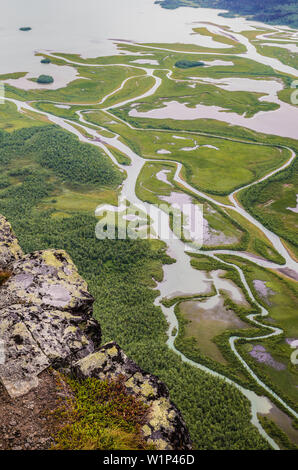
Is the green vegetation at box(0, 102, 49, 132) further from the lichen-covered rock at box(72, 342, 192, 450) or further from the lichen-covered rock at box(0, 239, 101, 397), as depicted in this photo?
the lichen-covered rock at box(72, 342, 192, 450)

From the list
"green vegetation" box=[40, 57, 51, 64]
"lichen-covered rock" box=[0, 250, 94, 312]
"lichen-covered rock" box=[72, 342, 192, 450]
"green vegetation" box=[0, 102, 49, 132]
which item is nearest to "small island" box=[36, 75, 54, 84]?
"green vegetation" box=[40, 57, 51, 64]

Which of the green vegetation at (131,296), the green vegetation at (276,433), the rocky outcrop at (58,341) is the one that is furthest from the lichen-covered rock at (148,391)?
the green vegetation at (276,433)

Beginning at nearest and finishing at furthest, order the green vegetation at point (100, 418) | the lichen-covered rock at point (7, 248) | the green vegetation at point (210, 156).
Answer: the green vegetation at point (100, 418)
the lichen-covered rock at point (7, 248)
the green vegetation at point (210, 156)

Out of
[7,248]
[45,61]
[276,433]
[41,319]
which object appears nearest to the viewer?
[41,319]

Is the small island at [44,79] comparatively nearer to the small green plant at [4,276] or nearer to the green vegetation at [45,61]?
the green vegetation at [45,61]

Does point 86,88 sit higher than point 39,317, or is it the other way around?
point 39,317

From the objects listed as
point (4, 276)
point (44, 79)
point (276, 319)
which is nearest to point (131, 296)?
point (276, 319)

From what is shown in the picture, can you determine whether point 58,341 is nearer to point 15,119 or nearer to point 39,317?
point 39,317
